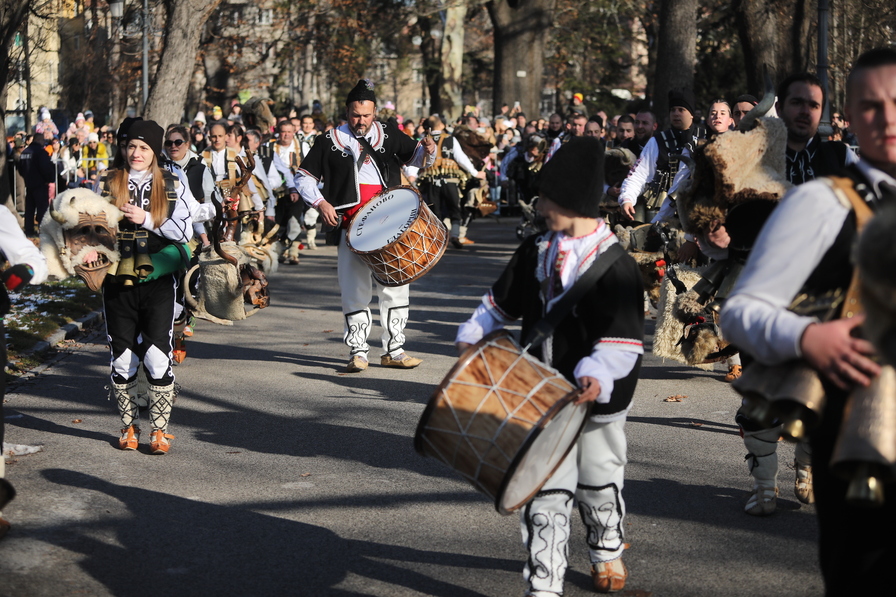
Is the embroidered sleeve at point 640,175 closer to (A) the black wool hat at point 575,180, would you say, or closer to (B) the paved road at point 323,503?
(B) the paved road at point 323,503

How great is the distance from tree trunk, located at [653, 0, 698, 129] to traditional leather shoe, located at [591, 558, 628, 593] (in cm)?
1843

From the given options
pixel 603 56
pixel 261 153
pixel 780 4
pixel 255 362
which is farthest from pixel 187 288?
pixel 603 56

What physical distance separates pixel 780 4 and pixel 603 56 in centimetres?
2470

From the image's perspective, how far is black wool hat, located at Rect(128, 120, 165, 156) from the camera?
6.85 meters

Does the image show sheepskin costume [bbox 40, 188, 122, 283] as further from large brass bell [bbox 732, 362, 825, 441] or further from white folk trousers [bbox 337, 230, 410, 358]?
large brass bell [bbox 732, 362, 825, 441]

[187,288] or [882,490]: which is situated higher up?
[882,490]

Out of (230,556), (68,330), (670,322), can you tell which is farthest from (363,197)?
(230,556)

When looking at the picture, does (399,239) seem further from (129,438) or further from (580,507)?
(580,507)

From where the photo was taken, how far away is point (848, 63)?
3002cm

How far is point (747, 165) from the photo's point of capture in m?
5.43

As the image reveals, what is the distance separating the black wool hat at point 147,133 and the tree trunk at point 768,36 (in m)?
16.4

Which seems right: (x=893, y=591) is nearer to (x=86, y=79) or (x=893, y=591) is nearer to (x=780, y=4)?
(x=780, y=4)

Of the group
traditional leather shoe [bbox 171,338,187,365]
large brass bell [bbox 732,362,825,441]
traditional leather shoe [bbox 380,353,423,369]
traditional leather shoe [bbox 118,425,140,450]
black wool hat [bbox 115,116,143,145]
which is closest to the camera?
large brass bell [bbox 732,362,825,441]

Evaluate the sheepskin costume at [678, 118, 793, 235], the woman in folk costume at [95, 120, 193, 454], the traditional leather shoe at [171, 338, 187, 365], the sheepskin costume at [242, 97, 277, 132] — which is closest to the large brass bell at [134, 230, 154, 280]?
the woman in folk costume at [95, 120, 193, 454]
